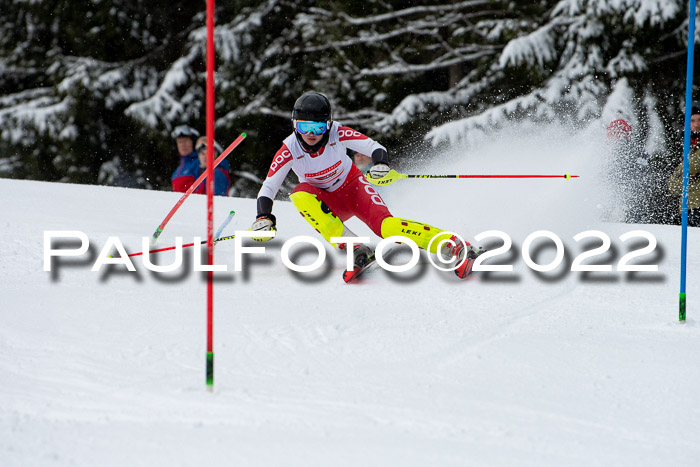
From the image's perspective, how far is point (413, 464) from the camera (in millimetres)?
2191

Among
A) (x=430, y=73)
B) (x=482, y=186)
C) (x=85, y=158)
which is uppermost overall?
(x=430, y=73)

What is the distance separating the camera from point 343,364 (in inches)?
119

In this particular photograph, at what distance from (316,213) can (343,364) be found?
202cm

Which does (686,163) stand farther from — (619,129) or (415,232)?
(619,129)

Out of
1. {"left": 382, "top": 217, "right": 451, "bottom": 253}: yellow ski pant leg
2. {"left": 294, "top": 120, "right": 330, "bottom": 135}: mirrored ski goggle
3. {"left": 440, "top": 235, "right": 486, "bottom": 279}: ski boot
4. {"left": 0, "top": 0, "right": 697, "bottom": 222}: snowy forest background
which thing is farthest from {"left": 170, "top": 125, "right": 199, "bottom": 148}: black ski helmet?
{"left": 440, "top": 235, "right": 486, "bottom": 279}: ski boot

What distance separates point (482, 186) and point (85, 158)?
9849 millimetres

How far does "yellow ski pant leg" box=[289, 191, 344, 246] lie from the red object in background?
511 centimetres

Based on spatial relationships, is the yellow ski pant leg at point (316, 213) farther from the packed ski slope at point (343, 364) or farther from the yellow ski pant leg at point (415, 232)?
the yellow ski pant leg at point (415, 232)

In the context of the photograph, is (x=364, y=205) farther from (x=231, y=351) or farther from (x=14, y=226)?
(x=14, y=226)

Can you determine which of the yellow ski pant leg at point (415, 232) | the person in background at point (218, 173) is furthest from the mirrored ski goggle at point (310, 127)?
the person in background at point (218, 173)

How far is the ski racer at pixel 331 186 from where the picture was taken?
181 inches

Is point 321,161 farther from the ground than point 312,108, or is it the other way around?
point 312,108

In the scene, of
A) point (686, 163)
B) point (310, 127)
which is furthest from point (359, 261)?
point (686, 163)

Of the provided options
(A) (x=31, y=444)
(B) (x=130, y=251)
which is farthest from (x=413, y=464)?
(B) (x=130, y=251)
